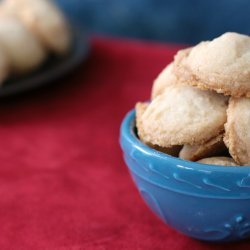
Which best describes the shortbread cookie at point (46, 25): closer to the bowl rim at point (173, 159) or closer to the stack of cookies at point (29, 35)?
the stack of cookies at point (29, 35)

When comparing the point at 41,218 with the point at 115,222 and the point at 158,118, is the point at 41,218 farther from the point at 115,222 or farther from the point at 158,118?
the point at 158,118

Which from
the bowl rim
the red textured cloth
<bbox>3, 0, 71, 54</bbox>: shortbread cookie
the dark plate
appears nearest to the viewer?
the bowl rim

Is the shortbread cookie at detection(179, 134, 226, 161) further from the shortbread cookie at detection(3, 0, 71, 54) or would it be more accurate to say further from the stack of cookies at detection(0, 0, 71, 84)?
the shortbread cookie at detection(3, 0, 71, 54)

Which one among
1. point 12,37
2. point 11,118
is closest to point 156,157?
point 11,118

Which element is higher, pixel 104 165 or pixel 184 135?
pixel 184 135

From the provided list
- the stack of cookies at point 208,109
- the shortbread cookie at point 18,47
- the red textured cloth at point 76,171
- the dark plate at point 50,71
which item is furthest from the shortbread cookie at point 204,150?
the shortbread cookie at point 18,47

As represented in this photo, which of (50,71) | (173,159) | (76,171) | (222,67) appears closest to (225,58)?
(222,67)

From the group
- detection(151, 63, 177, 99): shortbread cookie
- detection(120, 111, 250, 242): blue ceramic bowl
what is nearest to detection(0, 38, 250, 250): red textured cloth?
detection(120, 111, 250, 242): blue ceramic bowl
